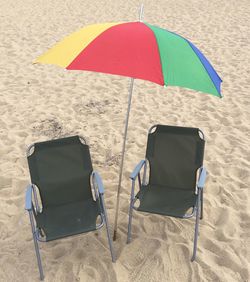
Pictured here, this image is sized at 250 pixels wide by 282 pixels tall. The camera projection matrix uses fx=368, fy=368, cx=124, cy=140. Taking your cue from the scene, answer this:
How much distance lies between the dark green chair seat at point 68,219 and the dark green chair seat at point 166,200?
456 millimetres

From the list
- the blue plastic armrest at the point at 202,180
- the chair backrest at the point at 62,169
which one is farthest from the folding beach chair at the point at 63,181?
the blue plastic armrest at the point at 202,180

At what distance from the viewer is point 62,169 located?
3.54 m

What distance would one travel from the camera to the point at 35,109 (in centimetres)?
634

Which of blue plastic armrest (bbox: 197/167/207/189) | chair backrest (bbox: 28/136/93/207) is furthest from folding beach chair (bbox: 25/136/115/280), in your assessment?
blue plastic armrest (bbox: 197/167/207/189)

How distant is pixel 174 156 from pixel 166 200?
1.61 ft

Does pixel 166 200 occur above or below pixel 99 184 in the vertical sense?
below

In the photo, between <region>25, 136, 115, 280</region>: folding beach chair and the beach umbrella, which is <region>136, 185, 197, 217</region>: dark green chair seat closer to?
<region>25, 136, 115, 280</region>: folding beach chair

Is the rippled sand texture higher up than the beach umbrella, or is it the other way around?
the beach umbrella

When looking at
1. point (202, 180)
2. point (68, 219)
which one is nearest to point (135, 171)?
point (202, 180)

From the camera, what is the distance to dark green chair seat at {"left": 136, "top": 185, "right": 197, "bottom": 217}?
333 centimetres

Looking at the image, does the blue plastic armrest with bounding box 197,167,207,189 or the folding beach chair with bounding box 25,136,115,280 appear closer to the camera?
the blue plastic armrest with bounding box 197,167,207,189

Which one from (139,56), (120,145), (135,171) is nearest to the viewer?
(139,56)

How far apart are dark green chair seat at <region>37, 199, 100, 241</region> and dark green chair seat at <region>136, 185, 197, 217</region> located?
456mm

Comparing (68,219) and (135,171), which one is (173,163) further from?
(68,219)
